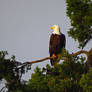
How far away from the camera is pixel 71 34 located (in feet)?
36.5

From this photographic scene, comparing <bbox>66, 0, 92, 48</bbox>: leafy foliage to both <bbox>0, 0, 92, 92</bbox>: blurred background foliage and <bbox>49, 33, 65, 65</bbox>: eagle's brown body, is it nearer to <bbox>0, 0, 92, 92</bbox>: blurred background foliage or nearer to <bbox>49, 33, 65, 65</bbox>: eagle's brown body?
<bbox>0, 0, 92, 92</bbox>: blurred background foliage

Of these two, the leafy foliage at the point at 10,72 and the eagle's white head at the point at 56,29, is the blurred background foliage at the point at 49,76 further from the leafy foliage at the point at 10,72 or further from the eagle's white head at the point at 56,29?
the eagle's white head at the point at 56,29

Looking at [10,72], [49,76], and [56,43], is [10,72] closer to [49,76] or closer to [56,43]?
[49,76]

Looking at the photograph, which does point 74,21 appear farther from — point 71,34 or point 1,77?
point 1,77

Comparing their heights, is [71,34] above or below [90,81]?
above

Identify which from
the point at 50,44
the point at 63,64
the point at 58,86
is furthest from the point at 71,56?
the point at 50,44

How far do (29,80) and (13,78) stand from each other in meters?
0.58

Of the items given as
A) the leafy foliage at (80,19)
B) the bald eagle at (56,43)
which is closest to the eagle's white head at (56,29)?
the bald eagle at (56,43)

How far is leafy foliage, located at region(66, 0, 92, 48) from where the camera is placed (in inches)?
424

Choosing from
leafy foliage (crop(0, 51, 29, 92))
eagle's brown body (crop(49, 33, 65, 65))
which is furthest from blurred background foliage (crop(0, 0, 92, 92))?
eagle's brown body (crop(49, 33, 65, 65))

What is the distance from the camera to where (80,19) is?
1096cm

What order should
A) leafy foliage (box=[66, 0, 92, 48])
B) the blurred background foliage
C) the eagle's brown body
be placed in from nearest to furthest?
1. the blurred background foliage
2. leafy foliage (box=[66, 0, 92, 48])
3. the eagle's brown body

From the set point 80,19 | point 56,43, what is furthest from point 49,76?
point 56,43

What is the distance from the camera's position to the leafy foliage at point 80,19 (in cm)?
1076
